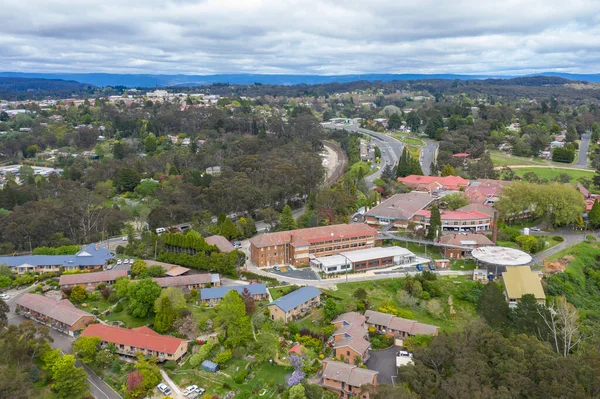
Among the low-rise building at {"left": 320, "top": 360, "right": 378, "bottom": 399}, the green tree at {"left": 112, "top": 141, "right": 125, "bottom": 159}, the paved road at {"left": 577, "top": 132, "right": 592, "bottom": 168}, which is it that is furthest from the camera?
the green tree at {"left": 112, "top": 141, "right": 125, "bottom": 159}

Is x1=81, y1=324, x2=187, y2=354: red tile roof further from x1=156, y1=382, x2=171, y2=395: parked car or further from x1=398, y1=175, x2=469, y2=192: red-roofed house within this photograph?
x1=398, y1=175, x2=469, y2=192: red-roofed house

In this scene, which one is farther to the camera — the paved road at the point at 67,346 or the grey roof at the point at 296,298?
the grey roof at the point at 296,298

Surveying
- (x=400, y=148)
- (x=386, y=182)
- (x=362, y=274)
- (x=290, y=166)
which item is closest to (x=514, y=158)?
(x=400, y=148)

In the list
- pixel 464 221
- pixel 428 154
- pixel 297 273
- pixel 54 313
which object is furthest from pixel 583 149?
pixel 54 313

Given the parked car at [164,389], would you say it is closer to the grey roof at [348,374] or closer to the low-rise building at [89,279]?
the grey roof at [348,374]

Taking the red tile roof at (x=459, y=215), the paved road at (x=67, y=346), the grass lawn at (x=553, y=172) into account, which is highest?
the red tile roof at (x=459, y=215)

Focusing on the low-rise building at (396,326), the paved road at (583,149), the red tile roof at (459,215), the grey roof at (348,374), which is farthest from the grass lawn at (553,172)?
the grey roof at (348,374)

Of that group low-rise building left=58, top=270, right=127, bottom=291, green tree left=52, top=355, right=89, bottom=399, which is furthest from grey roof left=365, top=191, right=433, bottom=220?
green tree left=52, top=355, right=89, bottom=399
